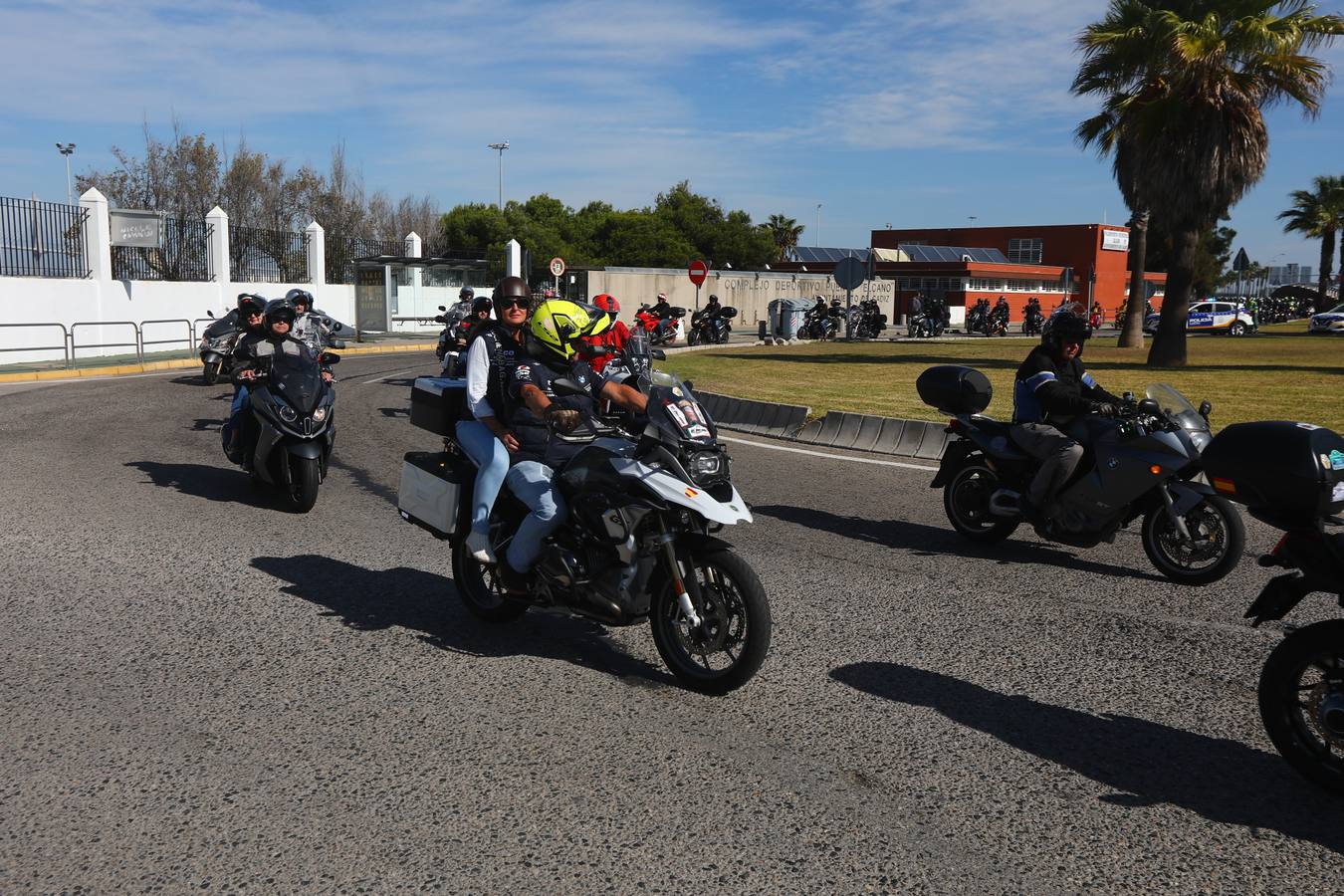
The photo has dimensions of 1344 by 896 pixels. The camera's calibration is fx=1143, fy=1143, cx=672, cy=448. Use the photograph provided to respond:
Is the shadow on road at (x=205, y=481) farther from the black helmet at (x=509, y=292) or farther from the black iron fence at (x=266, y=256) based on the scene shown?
the black iron fence at (x=266, y=256)

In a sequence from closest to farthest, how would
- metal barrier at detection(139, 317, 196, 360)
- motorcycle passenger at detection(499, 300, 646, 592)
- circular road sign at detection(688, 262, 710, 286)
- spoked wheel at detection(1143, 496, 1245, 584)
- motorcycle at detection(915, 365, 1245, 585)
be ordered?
motorcycle passenger at detection(499, 300, 646, 592) → spoked wheel at detection(1143, 496, 1245, 584) → motorcycle at detection(915, 365, 1245, 585) → metal barrier at detection(139, 317, 196, 360) → circular road sign at detection(688, 262, 710, 286)

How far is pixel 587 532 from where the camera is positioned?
4.99m

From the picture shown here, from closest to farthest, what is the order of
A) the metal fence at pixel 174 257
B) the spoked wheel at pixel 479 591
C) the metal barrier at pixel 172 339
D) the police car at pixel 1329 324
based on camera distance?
the spoked wheel at pixel 479 591
the metal barrier at pixel 172 339
the metal fence at pixel 174 257
the police car at pixel 1329 324

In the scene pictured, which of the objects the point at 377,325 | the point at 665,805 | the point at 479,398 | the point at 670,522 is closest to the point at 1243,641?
the point at 670,522

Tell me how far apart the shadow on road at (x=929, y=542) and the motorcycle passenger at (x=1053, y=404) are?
1.14 feet

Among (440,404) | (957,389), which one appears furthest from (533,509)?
(957,389)

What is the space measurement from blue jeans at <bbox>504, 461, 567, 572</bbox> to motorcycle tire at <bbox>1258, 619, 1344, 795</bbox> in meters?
2.86

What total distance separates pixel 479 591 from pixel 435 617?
0.30m

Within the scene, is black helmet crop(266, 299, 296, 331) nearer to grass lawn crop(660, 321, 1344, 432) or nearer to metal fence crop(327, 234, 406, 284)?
grass lawn crop(660, 321, 1344, 432)

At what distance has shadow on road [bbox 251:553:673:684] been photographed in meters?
5.30

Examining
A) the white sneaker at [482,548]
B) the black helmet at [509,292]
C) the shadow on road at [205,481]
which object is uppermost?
the black helmet at [509,292]

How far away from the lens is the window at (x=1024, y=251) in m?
89.1

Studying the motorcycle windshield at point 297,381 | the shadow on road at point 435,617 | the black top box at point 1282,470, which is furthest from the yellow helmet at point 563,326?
the motorcycle windshield at point 297,381

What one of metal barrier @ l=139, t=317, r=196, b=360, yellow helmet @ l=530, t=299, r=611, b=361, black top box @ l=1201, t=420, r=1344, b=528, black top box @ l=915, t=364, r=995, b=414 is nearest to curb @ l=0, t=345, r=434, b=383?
metal barrier @ l=139, t=317, r=196, b=360
